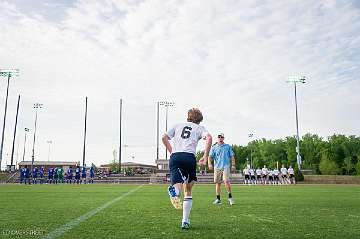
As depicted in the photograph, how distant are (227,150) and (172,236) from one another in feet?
22.4

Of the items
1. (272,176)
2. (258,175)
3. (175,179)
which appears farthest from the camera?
(258,175)

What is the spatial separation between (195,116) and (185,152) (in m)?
0.66

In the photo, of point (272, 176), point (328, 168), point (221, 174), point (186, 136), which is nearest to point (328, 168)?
point (328, 168)

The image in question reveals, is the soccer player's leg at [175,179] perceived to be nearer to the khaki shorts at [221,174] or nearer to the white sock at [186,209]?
the white sock at [186,209]

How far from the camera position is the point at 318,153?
104000 mm

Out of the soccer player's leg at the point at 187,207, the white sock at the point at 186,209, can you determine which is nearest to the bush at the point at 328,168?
the soccer player's leg at the point at 187,207

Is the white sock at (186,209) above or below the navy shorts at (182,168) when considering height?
below

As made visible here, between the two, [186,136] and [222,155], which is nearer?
[186,136]

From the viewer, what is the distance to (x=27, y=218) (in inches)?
264

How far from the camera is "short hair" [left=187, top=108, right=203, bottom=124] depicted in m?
6.22

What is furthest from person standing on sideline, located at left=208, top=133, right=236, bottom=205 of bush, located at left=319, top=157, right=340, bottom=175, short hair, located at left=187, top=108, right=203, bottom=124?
bush, located at left=319, top=157, right=340, bottom=175

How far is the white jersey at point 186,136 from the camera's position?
236 inches

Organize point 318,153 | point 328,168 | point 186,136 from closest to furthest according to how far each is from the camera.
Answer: point 186,136 → point 328,168 → point 318,153

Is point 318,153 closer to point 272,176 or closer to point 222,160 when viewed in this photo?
point 272,176
